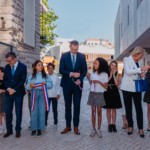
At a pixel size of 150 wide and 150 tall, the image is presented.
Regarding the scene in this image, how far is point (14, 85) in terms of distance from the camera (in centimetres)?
688

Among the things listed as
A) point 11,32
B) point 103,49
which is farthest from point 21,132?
point 103,49

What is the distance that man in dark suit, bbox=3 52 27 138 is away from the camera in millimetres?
6871

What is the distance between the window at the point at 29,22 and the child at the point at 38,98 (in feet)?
36.9

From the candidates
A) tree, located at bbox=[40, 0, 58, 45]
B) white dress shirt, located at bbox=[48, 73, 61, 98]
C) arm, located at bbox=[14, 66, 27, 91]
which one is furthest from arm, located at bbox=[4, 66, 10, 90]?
tree, located at bbox=[40, 0, 58, 45]

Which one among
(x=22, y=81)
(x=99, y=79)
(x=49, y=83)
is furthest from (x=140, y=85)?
(x=22, y=81)

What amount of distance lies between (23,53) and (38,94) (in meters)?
11.0

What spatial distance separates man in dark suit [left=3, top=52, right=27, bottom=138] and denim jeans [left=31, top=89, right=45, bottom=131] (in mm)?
289

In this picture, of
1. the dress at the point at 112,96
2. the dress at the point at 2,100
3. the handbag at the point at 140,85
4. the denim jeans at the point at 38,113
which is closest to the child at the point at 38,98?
the denim jeans at the point at 38,113

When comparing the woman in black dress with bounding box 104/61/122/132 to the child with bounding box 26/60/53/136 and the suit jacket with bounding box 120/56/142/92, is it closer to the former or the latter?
the suit jacket with bounding box 120/56/142/92

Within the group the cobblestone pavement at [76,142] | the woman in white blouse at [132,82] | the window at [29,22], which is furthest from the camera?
the window at [29,22]

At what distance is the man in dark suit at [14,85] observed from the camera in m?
6.87

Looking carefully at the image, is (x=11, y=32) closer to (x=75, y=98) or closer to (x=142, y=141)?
(x=75, y=98)

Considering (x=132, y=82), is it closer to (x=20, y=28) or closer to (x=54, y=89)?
(x=54, y=89)

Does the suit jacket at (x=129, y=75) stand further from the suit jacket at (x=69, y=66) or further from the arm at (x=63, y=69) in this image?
the arm at (x=63, y=69)
